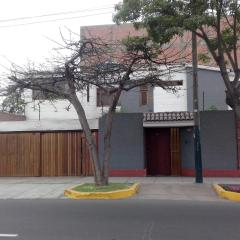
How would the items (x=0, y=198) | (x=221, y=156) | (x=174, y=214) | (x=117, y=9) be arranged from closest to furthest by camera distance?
(x=174, y=214), (x=0, y=198), (x=117, y=9), (x=221, y=156)

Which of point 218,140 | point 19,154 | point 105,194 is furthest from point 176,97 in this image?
point 105,194

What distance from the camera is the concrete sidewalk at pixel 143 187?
609 inches

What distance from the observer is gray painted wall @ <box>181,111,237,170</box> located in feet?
68.1

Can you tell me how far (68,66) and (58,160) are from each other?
7062 mm

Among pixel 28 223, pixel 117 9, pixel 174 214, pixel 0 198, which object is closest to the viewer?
pixel 28 223

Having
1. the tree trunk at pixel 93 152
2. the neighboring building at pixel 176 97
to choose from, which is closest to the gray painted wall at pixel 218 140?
the tree trunk at pixel 93 152

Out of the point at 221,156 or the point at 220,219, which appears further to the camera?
the point at 221,156

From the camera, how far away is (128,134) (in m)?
21.7

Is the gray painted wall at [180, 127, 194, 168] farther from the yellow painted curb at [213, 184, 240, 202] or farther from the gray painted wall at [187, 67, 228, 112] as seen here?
the gray painted wall at [187, 67, 228, 112]

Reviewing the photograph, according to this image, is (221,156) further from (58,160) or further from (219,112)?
(58,160)

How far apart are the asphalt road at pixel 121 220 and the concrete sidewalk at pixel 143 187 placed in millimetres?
1410

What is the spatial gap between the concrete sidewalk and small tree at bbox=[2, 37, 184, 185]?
178cm

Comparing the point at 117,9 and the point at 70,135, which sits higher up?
the point at 117,9

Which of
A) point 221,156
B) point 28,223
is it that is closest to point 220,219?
point 28,223
